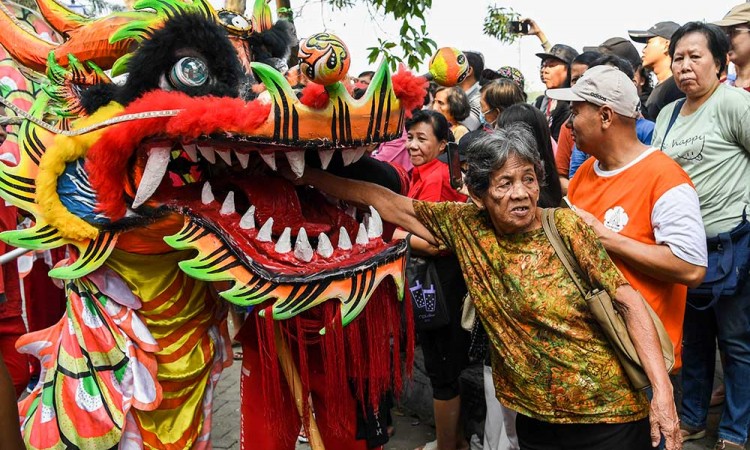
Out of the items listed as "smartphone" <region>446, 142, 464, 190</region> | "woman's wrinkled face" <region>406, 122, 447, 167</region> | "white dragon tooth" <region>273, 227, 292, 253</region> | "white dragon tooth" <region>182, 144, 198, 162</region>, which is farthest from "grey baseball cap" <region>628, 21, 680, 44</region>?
"white dragon tooth" <region>182, 144, 198, 162</region>

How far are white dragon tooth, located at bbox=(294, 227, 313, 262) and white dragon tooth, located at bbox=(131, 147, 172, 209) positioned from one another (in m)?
0.44

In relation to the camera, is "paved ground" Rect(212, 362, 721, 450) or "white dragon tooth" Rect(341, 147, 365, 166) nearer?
"white dragon tooth" Rect(341, 147, 365, 166)

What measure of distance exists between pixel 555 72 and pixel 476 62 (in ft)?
2.05

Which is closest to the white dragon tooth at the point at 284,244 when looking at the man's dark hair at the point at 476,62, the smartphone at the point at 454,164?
the smartphone at the point at 454,164

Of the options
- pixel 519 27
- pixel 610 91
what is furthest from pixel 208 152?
pixel 519 27

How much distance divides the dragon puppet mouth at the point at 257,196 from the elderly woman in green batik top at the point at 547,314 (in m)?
0.30

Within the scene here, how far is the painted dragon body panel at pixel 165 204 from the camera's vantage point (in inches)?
72.0

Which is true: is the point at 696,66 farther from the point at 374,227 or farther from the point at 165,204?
the point at 165,204

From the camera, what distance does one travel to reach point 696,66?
2.96m

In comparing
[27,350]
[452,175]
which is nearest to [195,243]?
[27,350]

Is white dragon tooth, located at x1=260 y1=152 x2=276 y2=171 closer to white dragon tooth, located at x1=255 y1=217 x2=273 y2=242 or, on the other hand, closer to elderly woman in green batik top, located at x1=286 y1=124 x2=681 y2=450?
white dragon tooth, located at x1=255 y1=217 x2=273 y2=242

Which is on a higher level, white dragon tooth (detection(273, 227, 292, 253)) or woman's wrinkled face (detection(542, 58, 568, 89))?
woman's wrinkled face (detection(542, 58, 568, 89))

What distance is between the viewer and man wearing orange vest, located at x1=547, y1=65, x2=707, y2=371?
2135 mm

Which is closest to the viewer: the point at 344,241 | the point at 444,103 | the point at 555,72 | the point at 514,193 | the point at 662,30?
the point at 344,241
